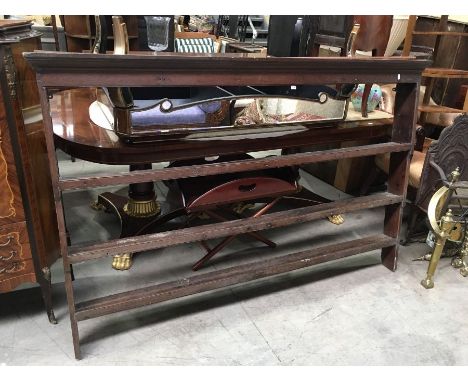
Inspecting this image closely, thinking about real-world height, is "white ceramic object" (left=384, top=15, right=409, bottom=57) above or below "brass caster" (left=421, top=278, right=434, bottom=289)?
above

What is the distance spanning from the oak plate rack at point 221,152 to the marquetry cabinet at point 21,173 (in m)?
0.13

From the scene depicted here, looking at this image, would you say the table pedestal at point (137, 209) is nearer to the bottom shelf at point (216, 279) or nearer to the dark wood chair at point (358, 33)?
the bottom shelf at point (216, 279)

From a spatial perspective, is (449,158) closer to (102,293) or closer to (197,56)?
(197,56)

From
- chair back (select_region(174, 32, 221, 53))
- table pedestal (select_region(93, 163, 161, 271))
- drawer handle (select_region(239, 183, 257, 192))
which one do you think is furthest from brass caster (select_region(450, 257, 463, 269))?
chair back (select_region(174, 32, 221, 53))

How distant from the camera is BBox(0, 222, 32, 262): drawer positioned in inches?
61.1

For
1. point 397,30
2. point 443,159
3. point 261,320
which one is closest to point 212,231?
point 261,320

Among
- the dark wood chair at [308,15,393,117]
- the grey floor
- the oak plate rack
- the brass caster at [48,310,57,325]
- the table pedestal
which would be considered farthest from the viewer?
the dark wood chair at [308,15,393,117]

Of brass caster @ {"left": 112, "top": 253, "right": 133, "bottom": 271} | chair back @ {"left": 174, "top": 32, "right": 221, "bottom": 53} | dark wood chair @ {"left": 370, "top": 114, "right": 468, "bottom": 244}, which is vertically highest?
chair back @ {"left": 174, "top": 32, "right": 221, "bottom": 53}

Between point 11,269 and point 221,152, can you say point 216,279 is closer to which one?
point 221,152

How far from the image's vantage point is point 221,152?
1974 mm

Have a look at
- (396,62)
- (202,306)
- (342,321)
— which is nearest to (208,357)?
(202,306)

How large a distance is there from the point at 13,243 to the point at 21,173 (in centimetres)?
28

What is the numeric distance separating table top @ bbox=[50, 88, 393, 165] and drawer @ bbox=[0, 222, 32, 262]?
41 centimetres

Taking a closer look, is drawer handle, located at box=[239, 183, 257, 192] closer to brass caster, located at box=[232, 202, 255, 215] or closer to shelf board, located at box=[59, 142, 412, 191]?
shelf board, located at box=[59, 142, 412, 191]
